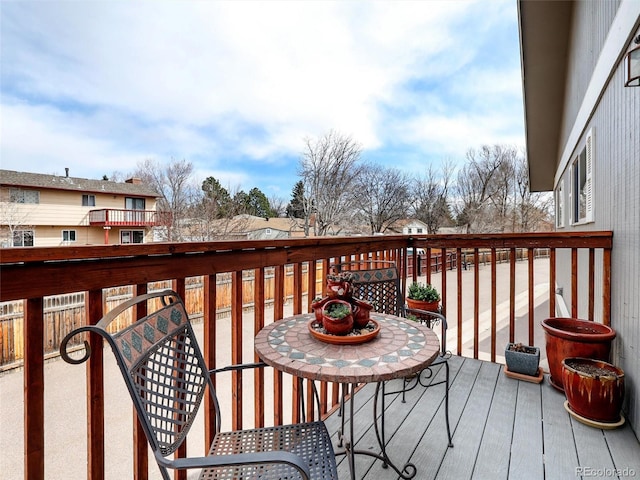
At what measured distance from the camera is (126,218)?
1588 cm

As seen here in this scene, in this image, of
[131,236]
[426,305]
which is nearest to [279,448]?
[426,305]

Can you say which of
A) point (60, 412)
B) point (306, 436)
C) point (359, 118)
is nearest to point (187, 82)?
point (359, 118)

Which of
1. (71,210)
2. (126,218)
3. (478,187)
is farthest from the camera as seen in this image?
(478,187)

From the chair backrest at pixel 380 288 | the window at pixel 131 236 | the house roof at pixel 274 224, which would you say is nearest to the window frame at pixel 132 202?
the window at pixel 131 236

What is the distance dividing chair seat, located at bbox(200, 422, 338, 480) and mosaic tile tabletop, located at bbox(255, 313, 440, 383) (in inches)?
12.5

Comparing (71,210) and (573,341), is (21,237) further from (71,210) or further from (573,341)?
(573,341)

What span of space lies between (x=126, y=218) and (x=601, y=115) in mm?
17328

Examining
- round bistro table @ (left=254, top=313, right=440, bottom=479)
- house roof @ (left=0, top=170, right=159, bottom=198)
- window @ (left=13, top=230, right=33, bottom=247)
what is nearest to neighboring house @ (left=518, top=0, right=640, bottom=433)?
round bistro table @ (left=254, top=313, right=440, bottom=479)

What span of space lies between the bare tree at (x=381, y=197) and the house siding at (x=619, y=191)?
14865mm

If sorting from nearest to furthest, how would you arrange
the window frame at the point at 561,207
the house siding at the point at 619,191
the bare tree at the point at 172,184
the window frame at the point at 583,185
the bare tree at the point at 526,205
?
the house siding at the point at 619,191, the window frame at the point at 583,185, the window frame at the point at 561,207, the bare tree at the point at 172,184, the bare tree at the point at 526,205

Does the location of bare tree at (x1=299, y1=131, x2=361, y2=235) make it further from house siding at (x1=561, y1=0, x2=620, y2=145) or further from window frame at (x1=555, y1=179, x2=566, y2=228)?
house siding at (x1=561, y1=0, x2=620, y2=145)

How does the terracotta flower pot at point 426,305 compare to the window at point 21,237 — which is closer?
the terracotta flower pot at point 426,305

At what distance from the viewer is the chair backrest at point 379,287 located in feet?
7.32

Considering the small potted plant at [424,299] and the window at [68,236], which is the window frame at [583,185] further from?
the window at [68,236]
